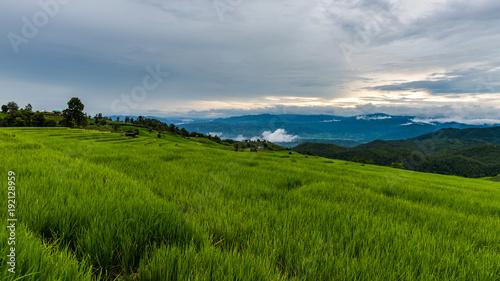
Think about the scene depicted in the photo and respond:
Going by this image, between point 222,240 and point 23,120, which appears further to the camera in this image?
point 23,120

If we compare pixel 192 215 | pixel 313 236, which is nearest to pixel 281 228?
pixel 313 236

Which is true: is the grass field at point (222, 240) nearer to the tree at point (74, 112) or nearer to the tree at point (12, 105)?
the tree at point (74, 112)

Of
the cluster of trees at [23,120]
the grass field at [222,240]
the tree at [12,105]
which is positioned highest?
the tree at [12,105]

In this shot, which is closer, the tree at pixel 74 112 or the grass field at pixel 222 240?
the grass field at pixel 222 240

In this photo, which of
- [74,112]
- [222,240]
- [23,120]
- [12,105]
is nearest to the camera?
[222,240]

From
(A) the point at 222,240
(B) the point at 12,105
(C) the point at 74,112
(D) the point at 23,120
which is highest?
(B) the point at 12,105

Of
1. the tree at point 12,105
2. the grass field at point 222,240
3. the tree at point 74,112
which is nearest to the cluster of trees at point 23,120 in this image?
the tree at point 74,112

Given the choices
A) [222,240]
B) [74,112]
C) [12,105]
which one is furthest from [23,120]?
[222,240]

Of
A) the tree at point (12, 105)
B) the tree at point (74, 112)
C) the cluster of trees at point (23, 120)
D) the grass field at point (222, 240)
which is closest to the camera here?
the grass field at point (222, 240)

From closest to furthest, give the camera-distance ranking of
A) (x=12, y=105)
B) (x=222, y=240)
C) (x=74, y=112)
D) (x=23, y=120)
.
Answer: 1. (x=222, y=240)
2. (x=74, y=112)
3. (x=23, y=120)
4. (x=12, y=105)

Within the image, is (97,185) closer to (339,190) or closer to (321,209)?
(321,209)

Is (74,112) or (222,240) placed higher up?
(74,112)

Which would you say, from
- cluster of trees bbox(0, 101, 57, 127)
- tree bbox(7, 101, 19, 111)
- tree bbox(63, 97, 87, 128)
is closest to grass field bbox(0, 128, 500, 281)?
tree bbox(63, 97, 87, 128)

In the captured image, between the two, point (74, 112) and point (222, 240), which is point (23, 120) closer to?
point (74, 112)
